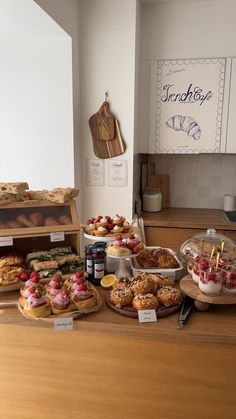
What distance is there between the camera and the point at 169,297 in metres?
1.23

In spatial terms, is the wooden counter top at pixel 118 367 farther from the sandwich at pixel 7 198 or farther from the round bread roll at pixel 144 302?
the sandwich at pixel 7 198

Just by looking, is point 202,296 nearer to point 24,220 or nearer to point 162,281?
point 162,281

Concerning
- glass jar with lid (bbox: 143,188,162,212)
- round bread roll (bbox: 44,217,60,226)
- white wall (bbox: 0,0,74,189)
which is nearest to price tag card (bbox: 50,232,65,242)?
round bread roll (bbox: 44,217,60,226)

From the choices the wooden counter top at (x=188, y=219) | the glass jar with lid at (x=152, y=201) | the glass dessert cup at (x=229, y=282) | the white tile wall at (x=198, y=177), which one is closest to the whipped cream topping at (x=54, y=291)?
the glass dessert cup at (x=229, y=282)

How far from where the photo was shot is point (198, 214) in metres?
2.94

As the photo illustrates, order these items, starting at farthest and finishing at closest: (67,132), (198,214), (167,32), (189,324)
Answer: (198,214) → (167,32) → (67,132) → (189,324)

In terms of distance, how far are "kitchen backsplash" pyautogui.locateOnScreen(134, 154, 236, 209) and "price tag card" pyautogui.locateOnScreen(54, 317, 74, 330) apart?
7.08 feet

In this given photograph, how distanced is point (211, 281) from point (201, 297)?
0.07 meters

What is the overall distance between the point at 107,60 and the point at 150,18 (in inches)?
22.0

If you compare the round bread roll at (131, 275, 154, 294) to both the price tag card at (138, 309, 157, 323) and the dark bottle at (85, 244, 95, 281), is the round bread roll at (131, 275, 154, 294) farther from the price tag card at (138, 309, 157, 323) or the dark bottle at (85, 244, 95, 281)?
the dark bottle at (85, 244, 95, 281)

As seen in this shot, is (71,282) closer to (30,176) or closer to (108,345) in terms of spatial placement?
(108,345)

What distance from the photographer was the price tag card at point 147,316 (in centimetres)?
119

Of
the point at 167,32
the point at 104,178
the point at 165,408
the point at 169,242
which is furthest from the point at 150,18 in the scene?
the point at 165,408

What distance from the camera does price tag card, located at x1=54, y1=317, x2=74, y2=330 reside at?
46.5 inches
